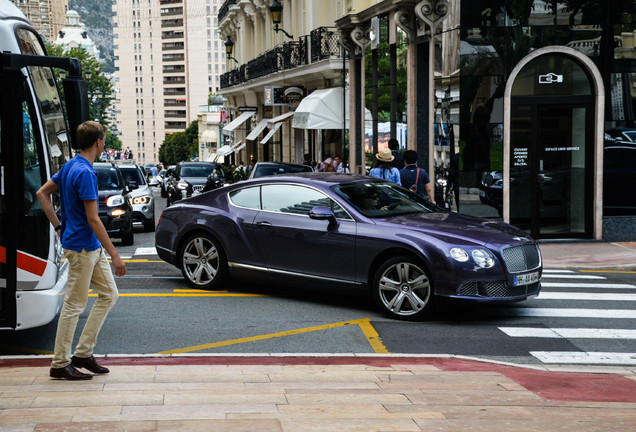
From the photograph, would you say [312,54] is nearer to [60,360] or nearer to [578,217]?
[578,217]

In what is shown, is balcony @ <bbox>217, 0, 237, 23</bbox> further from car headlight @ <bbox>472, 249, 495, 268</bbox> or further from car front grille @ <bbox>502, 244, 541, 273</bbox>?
car headlight @ <bbox>472, 249, 495, 268</bbox>

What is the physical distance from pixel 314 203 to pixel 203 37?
191646mm

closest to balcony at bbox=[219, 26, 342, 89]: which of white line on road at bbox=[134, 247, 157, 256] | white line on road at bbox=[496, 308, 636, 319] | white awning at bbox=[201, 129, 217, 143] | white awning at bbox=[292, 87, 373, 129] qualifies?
white awning at bbox=[292, 87, 373, 129]

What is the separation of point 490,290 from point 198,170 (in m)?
25.1

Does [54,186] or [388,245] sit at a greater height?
[54,186]

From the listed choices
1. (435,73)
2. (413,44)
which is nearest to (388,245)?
(435,73)

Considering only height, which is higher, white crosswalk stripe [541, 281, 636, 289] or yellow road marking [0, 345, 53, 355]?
yellow road marking [0, 345, 53, 355]

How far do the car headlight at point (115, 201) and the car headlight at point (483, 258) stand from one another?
10.1 m

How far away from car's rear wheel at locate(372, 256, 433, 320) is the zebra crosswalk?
841 millimetres

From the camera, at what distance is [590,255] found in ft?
50.9

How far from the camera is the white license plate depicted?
930cm

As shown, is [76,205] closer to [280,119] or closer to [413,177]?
[413,177]

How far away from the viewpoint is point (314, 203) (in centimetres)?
1038

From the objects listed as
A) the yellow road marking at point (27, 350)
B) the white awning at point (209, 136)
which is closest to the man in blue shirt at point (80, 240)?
the yellow road marking at point (27, 350)
